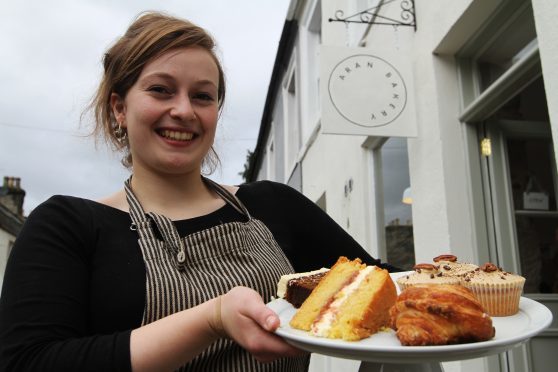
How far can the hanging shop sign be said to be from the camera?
12.8ft

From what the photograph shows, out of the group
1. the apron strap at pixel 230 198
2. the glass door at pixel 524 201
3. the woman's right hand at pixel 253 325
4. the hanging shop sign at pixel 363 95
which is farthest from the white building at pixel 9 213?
the woman's right hand at pixel 253 325

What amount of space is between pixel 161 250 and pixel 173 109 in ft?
1.57

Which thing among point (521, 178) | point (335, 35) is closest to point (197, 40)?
point (521, 178)

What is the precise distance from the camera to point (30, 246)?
4.40ft

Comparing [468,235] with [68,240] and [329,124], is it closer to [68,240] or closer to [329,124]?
[329,124]

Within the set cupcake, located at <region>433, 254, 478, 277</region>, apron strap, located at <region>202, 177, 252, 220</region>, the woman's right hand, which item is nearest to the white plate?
the woman's right hand

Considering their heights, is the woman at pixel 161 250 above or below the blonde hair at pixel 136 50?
below

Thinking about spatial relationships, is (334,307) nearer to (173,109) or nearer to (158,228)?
(158,228)

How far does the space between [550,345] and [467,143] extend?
1.47m

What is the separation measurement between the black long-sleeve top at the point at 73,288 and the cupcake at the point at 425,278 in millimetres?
685

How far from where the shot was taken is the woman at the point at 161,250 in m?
1.19

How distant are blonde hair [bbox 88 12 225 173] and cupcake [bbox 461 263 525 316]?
1.30 meters

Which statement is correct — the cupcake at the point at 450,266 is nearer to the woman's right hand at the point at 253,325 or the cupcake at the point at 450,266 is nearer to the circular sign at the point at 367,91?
the woman's right hand at the point at 253,325

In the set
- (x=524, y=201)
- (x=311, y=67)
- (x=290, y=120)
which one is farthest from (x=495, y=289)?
(x=290, y=120)
